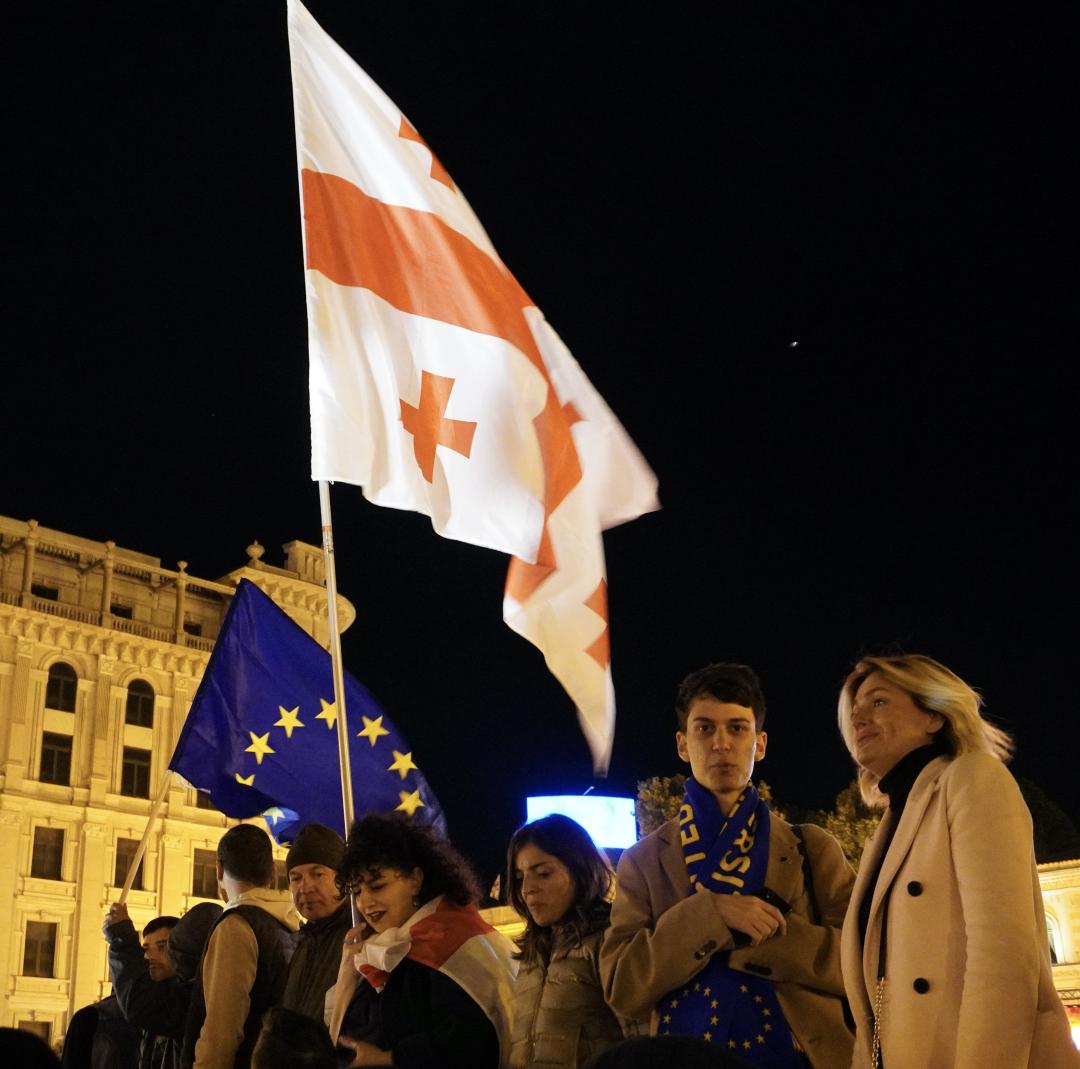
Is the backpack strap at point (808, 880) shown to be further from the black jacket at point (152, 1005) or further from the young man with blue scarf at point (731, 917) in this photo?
the black jacket at point (152, 1005)

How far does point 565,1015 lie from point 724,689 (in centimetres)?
120

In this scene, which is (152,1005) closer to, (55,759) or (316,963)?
(316,963)

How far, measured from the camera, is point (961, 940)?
3346mm

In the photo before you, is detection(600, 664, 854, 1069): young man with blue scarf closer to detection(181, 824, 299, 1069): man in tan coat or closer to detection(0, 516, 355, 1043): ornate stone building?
detection(181, 824, 299, 1069): man in tan coat

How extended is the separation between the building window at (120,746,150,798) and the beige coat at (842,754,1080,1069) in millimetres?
38638

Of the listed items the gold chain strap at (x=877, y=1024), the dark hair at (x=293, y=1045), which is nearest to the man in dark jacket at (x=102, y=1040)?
the dark hair at (x=293, y=1045)

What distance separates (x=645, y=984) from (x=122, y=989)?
406cm

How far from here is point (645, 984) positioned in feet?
13.4

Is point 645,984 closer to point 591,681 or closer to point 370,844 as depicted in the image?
point 370,844

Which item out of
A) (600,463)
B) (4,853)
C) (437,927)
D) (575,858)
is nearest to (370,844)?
(437,927)

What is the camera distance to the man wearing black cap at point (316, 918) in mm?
5773

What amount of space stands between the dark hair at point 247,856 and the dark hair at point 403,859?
4.16 ft

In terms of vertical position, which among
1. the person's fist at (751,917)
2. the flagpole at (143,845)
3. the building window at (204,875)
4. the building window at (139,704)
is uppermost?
the building window at (139,704)

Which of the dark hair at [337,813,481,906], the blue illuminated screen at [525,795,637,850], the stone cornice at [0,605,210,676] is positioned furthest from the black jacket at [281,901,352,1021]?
the stone cornice at [0,605,210,676]
